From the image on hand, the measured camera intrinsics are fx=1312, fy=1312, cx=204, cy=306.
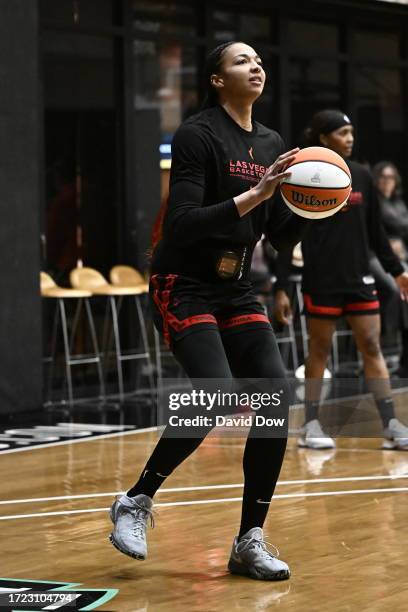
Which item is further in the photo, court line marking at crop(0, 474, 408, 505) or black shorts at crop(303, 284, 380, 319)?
black shorts at crop(303, 284, 380, 319)

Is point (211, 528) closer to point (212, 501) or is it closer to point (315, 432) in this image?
point (212, 501)

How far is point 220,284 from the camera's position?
550 centimetres

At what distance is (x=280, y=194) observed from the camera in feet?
18.6

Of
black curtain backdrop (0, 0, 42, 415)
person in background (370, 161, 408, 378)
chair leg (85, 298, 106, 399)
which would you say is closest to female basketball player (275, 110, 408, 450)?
black curtain backdrop (0, 0, 42, 415)

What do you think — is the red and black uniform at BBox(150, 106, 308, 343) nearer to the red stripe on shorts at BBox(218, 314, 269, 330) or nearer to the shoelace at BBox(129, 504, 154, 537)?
the red stripe on shorts at BBox(218, 314, 269, 330)

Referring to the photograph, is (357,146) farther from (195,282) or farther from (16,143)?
(195,282)

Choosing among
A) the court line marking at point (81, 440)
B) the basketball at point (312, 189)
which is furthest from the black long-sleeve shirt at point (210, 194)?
the court line marking at point (81, 440)

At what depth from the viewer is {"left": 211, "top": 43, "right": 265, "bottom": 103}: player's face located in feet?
18.0

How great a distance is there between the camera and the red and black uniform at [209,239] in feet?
17.6

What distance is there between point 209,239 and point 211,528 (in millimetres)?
1635

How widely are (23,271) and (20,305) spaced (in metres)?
0.29

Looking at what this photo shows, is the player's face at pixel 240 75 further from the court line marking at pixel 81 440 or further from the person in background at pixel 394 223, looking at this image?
the person in background at pixel 394 223

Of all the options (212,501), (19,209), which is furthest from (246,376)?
(19,209)

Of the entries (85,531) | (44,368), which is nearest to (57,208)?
(44,368)
